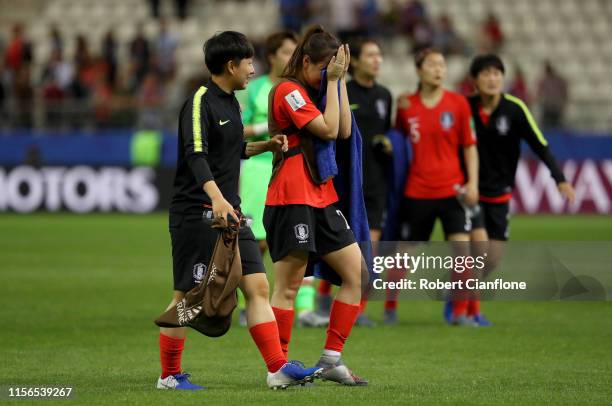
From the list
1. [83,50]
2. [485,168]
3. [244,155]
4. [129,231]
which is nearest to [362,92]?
[485,168]

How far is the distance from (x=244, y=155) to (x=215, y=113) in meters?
0.53

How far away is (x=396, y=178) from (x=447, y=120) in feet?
2.42

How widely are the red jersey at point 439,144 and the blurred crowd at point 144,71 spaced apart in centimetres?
1426

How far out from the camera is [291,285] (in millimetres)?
8391

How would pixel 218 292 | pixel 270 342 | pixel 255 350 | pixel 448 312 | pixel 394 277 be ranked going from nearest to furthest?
pixel 218 292 < pixel 270 342 < pixel 394 277 < pixel 255 350 < pixel 448 312

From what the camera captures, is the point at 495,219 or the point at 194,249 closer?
the point at 194,249

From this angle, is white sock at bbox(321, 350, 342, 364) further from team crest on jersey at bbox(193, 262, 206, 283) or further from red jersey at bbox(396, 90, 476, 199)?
red jersey at bbox(396, 90, 476, 199)

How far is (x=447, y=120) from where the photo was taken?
1191cm

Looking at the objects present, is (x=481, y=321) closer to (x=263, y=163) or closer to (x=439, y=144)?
(x=439, y=144)

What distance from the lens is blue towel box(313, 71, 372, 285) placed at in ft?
28.0

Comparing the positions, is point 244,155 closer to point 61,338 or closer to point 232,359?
point 232,359

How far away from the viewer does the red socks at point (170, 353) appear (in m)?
8.04

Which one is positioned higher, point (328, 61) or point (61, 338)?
point (328, 61)

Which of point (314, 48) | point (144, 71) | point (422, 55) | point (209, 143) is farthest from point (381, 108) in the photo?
point (144, 71)
